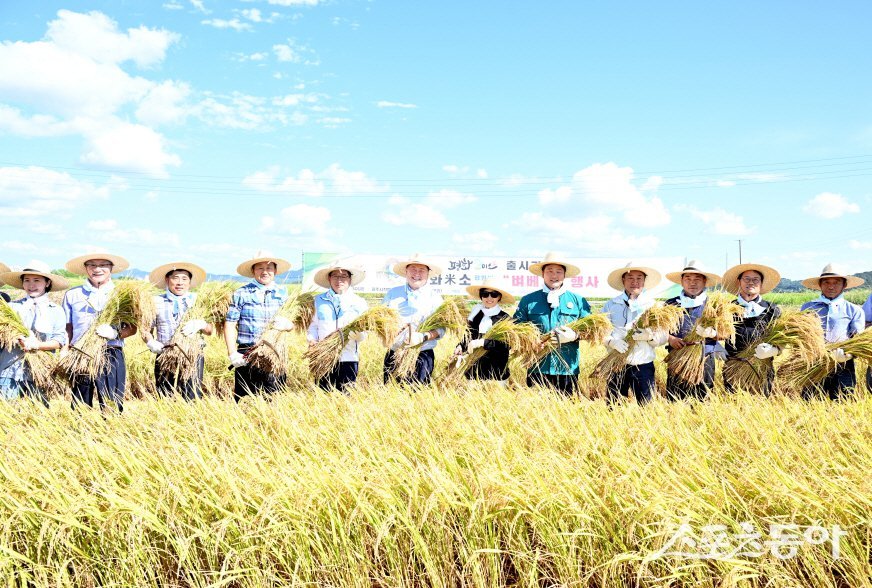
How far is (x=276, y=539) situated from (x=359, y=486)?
41 cm

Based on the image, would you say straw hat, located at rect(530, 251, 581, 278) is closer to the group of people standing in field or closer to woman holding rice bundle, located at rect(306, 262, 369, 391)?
the group of people standing in field

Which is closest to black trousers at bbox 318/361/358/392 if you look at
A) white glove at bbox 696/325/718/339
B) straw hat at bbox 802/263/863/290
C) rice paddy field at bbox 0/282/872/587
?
rice paddy field at bbox 0/282/872/587

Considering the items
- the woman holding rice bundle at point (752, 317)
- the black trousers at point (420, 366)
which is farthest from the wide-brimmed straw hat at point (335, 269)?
the woman holding rice bundle at point (752, 317)

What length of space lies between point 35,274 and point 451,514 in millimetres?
4024

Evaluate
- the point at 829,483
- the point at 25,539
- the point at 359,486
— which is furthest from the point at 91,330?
the point at 829,483

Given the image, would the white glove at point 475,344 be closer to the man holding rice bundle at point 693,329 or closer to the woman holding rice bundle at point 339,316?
the woman holding rice bundle at point 339,316

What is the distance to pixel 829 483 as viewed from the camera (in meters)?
2.52

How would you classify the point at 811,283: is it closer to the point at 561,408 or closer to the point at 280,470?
the point at 561,408

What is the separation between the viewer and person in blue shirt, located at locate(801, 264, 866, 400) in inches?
191

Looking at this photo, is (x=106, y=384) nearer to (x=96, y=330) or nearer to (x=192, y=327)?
(x=96, y=330)

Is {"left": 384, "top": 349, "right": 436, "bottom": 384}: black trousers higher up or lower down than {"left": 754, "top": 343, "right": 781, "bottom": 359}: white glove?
lower down

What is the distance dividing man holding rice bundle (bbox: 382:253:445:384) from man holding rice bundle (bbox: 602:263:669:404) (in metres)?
1.35

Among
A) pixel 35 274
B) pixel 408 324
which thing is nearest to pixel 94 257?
pixel 35 274

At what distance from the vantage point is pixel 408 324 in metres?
4.91
